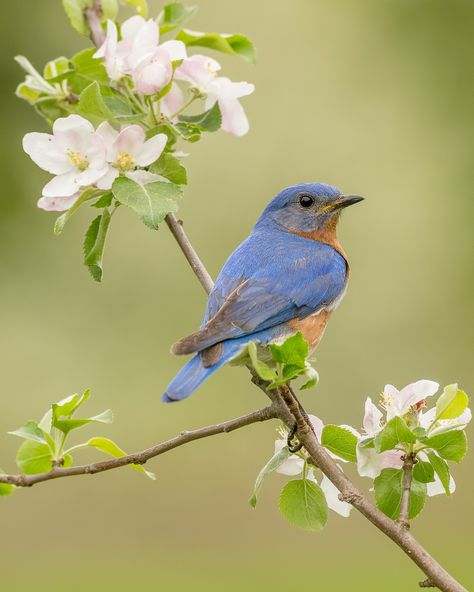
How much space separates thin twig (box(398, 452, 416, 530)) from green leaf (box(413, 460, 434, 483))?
30 mm

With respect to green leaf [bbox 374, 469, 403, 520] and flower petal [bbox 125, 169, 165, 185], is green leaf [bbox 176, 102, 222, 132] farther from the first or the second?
green leaf [bbox 374, 469, 403, 520]

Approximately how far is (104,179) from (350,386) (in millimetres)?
9420

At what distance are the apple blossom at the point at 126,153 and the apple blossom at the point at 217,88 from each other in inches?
19.9

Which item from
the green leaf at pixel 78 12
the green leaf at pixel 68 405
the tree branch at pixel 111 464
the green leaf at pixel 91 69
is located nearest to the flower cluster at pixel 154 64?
the green leaf at pixel 91 69

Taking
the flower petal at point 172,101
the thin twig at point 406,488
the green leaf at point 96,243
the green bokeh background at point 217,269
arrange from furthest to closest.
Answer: the green bokeh background at point 217,269 < the flower petal at point 172,101 < the green leaf at point 96,243 < the thin twig at point 406,488

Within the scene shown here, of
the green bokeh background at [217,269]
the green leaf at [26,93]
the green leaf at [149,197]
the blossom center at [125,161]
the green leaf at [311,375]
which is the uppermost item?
the green leaf at [26,93]

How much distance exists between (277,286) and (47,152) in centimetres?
129

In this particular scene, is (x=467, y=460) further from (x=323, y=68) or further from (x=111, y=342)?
(x=323, y=68)

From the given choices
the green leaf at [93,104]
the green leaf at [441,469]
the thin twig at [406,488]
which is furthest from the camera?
the green leaf at [93,104]

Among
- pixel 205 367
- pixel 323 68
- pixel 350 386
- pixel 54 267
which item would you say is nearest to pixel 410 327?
pixel 350 386

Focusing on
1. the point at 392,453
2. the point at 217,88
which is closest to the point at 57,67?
the point at 217,88

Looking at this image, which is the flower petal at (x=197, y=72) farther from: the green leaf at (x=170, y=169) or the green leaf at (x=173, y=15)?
the green leaf at (x=170, y=169)

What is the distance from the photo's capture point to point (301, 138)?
13.1 metres

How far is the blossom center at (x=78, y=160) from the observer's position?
3086 mm
